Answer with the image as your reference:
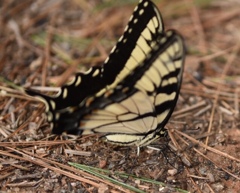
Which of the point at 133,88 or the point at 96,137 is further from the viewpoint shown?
the point at 96,137

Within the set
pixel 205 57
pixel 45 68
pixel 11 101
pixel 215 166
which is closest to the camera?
pixel 215 166

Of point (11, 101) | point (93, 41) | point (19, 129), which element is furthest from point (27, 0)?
point (19, 129)

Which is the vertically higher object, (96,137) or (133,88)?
(133,88)

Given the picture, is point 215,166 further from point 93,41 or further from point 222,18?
point 222,18
